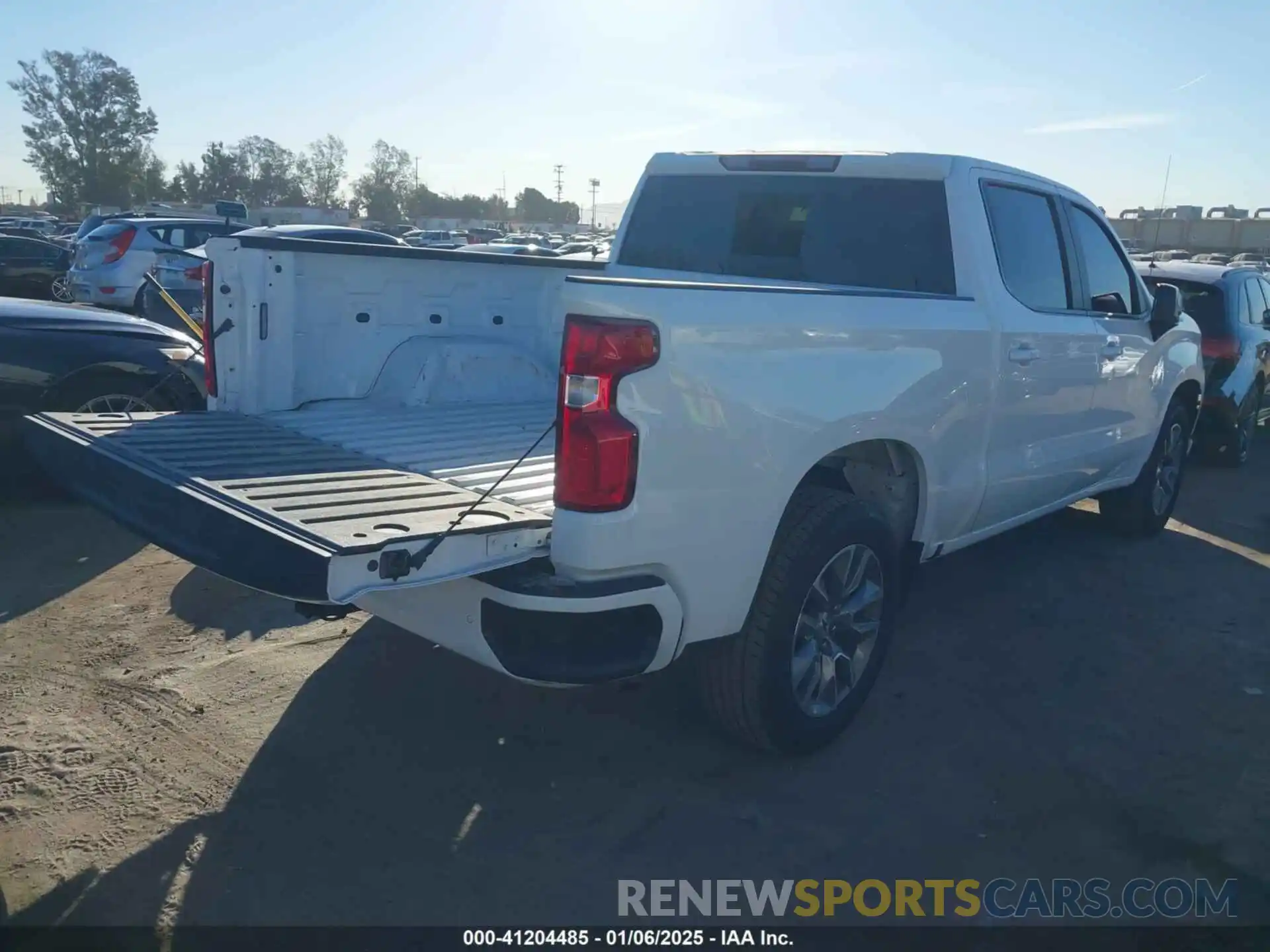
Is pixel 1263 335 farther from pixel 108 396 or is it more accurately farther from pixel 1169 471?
pixel 108 396

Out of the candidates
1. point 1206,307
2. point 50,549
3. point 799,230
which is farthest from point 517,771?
point 1206,307

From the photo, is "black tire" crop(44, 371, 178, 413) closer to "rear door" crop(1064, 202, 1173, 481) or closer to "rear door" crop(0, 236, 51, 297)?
"rear door" crop(1064, 202, 1173, 481)

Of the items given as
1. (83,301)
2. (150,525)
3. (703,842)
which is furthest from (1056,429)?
(83,301)

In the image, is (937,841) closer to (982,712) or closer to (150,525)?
(982,712)

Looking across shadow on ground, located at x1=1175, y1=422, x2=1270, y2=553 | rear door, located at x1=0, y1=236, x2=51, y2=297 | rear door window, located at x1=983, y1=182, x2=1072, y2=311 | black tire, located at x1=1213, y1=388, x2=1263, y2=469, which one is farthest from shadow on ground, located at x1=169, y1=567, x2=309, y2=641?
rear door, located at x1=0, y1=236, x2=51, y2=297

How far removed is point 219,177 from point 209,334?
89988mm

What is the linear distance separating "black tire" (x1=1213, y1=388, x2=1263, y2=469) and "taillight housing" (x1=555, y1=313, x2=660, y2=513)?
8470 millimetres

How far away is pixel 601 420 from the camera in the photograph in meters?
2.84

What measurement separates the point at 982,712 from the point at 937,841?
1062 millimetres

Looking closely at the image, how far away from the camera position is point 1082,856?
334 centimetres

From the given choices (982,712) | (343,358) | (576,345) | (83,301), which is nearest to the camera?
(576,345)

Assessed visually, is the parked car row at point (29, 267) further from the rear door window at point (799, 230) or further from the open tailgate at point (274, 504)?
the open tailgate at point (274, 504)

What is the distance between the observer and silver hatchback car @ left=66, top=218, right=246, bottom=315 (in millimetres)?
15125

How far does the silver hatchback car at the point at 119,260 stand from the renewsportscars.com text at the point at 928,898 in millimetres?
13834
